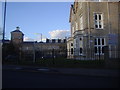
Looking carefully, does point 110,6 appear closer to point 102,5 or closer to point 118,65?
point 102,5

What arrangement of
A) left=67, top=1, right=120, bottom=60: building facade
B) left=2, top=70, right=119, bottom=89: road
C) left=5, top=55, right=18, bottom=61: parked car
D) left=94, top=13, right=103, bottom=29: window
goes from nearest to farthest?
left=2, top=70, right=119, bottom=89: road → left=5, top=55, right=18, bottom=61: parked car → left=67, top=1, right=120, bottom=60: building facade → left=94, top=13, right=103, bottom=29: window

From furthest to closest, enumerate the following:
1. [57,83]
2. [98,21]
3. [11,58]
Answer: [98,21]
[11,58]
[57,83]

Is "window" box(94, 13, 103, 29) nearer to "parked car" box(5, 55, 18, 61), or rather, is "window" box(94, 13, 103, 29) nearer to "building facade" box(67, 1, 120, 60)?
"building facade" box(67, 1, 120, 60)

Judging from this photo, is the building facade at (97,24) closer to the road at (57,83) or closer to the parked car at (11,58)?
the parked car at (11,58)

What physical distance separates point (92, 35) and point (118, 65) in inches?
528

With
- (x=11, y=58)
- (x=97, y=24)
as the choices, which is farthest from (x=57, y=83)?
(x=97, y=24)

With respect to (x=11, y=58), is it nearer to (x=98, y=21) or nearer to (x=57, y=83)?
(x=98, y=21)

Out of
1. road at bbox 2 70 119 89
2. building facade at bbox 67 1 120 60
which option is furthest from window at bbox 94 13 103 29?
road at bbox 2 70 119 89

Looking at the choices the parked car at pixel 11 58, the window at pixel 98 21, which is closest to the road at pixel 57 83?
the parked car at pixel 11 58

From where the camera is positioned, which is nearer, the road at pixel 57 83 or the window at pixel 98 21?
the road at pixel 57 83

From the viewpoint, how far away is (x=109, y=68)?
1638 centimetres

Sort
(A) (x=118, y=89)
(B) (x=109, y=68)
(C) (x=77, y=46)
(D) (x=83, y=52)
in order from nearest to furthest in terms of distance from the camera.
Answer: (A) (x=118, y=89)
(B) (x=109, y=68)
(D) (x=83, y=52)
(C) (x=77, y=46)

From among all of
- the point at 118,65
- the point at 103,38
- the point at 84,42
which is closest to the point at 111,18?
the point at 103,38

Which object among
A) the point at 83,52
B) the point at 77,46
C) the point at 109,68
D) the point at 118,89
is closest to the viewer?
the point at 118,89
